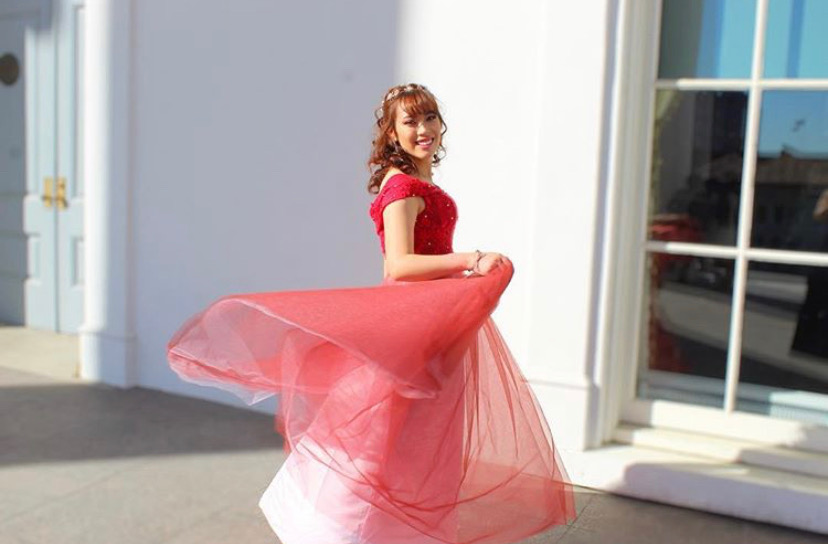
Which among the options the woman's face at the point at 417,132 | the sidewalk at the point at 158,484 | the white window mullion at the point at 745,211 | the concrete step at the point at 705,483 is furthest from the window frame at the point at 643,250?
the woman's face at the point at 417,132

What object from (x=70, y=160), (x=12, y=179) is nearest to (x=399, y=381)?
(x=70, y=160)

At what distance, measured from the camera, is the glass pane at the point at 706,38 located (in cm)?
328

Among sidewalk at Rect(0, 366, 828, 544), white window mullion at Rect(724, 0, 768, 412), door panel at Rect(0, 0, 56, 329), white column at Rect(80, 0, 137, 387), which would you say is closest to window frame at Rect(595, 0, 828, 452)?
white window mullion at Rect(724, 0, 768, 412)

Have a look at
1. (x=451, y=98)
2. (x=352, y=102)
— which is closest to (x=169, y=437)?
(x=352, y=102)

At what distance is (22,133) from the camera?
5852 millimetres

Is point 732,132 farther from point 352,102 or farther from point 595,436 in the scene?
point 352,102

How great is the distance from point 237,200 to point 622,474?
91.7 inches

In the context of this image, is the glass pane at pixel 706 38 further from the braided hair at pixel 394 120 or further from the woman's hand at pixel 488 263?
the woman's hand at pixel 488 263

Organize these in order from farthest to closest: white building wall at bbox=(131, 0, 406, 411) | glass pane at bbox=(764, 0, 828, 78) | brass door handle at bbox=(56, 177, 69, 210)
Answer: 1. brass door handle at bbox=(56, 177, 69, 210)
2. white building wall at bbox=(131, 0, 406, 411)
3. glass pane at bbox=(764, 0, 828, 78)

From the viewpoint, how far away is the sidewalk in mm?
3006

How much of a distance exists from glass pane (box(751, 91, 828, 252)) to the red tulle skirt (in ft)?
4.67

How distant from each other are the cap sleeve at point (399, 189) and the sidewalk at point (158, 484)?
4.32 feet

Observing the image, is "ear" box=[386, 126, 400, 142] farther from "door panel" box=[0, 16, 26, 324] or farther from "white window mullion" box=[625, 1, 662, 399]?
"door panel" box=[0, 16, 26, 324]

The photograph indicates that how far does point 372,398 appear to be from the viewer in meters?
2.32
